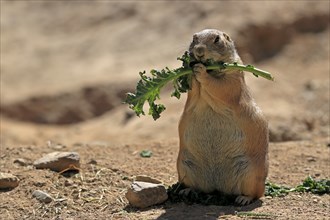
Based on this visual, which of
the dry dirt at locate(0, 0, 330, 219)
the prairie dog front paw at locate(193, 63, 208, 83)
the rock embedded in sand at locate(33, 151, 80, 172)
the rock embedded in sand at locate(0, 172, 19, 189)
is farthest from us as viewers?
the dry dirt at locate(0, 0, 330, 219)

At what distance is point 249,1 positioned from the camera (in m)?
18.2

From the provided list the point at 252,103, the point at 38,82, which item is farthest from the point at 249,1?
the point at 252,103

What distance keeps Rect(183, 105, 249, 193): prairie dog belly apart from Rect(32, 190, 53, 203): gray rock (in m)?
1.27

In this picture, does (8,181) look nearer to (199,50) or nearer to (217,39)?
(199,50)

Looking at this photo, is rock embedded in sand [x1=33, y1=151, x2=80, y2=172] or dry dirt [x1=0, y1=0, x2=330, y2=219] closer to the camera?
rock embedded in sand [x1=33, y1=151, x2=80, y2=172]

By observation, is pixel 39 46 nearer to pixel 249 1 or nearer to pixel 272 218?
pixel 249 1

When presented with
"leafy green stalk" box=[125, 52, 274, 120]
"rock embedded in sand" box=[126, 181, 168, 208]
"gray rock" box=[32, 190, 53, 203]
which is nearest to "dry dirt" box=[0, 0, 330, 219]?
"gray rock" box=[32, 190, 53, 203]

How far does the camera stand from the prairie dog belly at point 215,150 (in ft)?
23.2

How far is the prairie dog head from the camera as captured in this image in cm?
690

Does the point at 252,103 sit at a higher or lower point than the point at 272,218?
higher

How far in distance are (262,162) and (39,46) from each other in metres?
13.1

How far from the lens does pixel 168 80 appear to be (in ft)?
23.0

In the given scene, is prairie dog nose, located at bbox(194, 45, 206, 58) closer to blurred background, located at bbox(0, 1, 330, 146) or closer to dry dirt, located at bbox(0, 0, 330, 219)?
dry dirt, located at bbox(0, 0, 330, 219)

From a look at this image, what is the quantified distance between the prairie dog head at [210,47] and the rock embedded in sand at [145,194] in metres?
1.20
